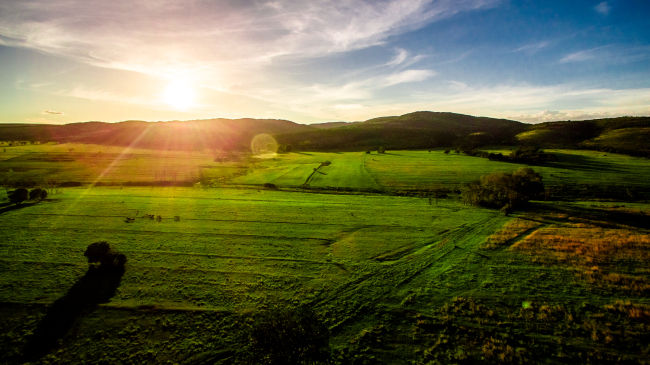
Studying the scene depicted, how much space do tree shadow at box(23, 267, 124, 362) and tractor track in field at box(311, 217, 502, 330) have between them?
17105mm

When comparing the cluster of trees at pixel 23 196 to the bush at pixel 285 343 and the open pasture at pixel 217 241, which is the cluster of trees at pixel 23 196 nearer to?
the open pasture at pixel 217 241

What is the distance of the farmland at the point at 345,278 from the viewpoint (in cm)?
1867

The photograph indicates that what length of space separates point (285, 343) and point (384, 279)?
488 inches

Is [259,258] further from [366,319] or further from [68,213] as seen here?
[68,213]

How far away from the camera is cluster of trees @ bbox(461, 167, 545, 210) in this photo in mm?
55881

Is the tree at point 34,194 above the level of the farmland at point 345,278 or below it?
above

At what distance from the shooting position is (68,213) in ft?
153

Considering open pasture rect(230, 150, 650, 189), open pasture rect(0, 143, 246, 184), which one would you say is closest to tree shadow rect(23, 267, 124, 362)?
open pasture rect(230, 150, 650, 189)

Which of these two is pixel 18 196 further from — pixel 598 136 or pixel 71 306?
pixel 598 136

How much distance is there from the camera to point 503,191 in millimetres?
57094

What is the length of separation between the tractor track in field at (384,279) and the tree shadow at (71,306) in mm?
17105

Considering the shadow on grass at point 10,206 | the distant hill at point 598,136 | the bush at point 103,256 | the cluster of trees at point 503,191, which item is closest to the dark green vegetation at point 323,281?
the bush at point 103,256

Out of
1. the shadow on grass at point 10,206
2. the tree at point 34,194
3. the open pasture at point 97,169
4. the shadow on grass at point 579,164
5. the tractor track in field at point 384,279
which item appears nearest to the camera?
the tractor track in field at point 384,279

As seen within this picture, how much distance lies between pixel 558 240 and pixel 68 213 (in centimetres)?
7137
